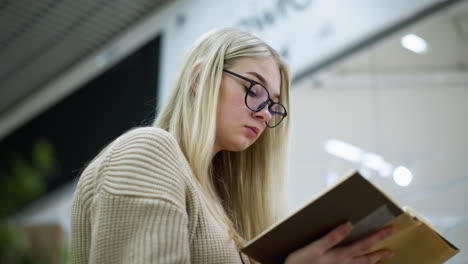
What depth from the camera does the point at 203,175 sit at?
1.30 m

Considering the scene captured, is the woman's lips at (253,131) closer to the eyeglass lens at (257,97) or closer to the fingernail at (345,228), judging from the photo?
the eyeglass lens at (257,97)

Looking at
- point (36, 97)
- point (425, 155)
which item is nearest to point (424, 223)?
point (425, 155)

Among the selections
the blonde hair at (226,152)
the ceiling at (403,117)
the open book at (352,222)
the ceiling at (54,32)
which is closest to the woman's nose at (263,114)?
the blonde hair at (226,152)

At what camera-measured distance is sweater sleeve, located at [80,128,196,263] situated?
985 mm

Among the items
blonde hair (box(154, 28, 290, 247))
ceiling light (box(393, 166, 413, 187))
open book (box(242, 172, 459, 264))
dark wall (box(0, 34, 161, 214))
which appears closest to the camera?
open book (box(242, 172, 459, 264))

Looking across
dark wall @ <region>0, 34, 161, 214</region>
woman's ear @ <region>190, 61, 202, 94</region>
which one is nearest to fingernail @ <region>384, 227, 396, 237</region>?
woman's ear @ <region>190, 61, 202, 94</region>

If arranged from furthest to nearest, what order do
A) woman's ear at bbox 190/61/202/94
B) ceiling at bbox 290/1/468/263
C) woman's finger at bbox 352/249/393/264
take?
ceiling at bbox 290/1/468/263
woman's ear at bbox 190/61/202/94
woman's finger at bbox 352/249/393/264

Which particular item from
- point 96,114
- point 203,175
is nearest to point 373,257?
point 203,175

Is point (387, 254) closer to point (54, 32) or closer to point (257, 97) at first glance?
point (257, 97)

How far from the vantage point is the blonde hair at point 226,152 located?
132 centimetres

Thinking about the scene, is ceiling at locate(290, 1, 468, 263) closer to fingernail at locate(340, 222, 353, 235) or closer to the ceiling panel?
fingernail at locate(340, 222, 353, 235)

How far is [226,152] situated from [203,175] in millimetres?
313

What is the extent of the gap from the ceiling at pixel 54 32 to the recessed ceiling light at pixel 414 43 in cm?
309

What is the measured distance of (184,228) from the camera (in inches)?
40.4
